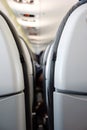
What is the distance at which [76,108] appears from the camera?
151 centimetres

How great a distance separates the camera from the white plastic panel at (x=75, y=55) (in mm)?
1462

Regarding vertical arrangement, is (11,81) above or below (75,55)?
below

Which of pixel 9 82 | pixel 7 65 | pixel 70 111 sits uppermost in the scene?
pixel 7 65

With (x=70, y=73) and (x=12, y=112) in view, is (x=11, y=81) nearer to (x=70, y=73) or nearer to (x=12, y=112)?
(x=12, y=112)

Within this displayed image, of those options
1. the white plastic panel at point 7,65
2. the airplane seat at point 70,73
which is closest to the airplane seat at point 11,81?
the white plastic panel at point 7,65

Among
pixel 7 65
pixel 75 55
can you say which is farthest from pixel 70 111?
pixel 7 65

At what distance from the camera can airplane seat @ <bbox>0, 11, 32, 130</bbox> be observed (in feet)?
4.82

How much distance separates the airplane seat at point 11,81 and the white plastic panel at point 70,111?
0.73 feet

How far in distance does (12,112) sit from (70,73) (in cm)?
44

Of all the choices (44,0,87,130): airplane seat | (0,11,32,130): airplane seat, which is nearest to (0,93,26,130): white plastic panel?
(0,11,32,130): airplane seat

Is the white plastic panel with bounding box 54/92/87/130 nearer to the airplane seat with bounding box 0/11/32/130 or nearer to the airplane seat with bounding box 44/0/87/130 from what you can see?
the airplane seat with bounding box 44/0/87/130

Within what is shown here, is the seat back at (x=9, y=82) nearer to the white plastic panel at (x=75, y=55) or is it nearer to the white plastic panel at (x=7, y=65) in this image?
the white plastic panel at (x=7, y=65)

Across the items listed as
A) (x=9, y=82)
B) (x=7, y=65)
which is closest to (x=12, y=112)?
(x=9, y=82)

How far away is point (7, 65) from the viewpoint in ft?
4.82
